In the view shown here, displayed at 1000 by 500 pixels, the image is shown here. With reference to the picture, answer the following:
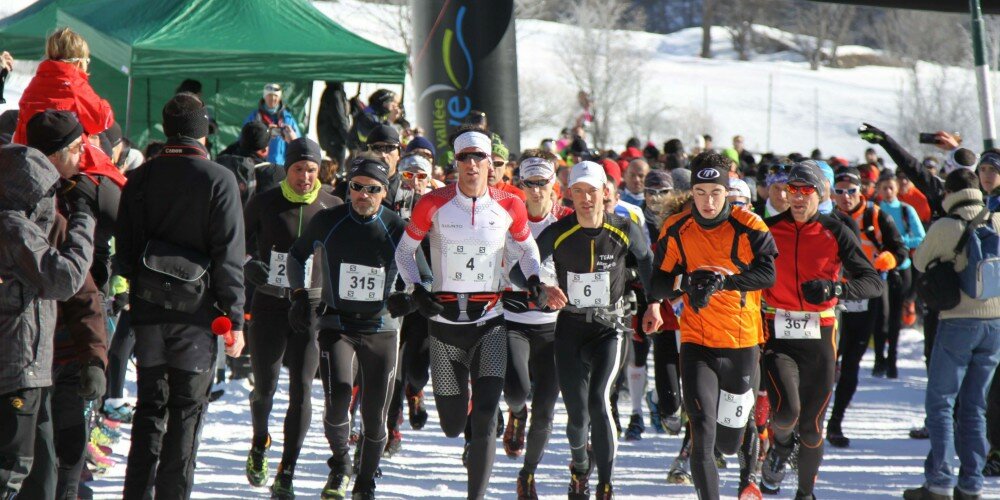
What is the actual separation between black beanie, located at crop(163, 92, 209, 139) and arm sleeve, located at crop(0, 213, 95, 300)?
1230 millimetres

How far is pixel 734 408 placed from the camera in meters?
6.89

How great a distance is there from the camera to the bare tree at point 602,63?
62844mm

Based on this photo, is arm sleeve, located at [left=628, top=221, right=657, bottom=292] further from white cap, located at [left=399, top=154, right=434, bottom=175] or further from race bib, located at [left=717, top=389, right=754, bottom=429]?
white cap, located at [left=399, top=154, right=434, bottom=175]

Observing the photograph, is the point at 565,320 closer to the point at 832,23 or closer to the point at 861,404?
the point at 861,404

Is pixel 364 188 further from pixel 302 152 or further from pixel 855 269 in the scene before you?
pixel 855 269

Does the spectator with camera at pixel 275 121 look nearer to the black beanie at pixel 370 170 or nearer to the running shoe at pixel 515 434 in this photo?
the running shoe at pixel 515 434

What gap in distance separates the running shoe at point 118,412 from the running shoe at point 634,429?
3942 millimetres

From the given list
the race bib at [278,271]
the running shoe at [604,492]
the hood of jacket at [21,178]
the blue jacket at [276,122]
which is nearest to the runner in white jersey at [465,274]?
the running shoe at [604,492]

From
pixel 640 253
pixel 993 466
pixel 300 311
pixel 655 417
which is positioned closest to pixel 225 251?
pixel 300 311

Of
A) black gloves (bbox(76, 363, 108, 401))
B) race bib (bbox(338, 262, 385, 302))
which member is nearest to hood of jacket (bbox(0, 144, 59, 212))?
black gloves (bbox(76, 363, 108, 401))

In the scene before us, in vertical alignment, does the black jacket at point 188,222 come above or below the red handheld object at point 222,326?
above

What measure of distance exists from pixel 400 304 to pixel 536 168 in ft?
4.93

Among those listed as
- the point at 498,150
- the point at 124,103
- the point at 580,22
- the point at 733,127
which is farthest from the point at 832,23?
the point at 498,150

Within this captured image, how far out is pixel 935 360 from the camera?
25.2 feet
